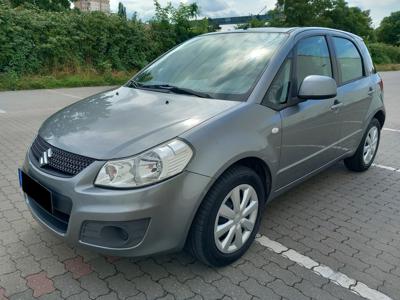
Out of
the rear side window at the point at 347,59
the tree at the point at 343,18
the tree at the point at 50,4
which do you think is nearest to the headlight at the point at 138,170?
the rear side window at the point at 347,59

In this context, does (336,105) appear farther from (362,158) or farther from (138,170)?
(138,170)

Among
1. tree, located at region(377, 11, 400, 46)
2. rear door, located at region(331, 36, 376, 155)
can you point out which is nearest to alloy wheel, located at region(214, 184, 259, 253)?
rear door, located at region(331, 36, 376, 155)

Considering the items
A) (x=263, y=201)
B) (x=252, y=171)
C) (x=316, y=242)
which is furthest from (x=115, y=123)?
(x=316, y=242)

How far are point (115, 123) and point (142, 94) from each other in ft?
2.21

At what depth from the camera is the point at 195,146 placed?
93.0 inches

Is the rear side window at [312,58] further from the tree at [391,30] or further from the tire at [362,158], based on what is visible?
the tree at [391,30]

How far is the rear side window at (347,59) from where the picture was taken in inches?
157

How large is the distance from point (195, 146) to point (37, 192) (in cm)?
112

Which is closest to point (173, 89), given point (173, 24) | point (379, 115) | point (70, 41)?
point (379, 115)

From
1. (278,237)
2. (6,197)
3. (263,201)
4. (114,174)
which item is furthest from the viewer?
(6,197)

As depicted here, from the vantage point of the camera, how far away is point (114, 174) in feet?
7.35

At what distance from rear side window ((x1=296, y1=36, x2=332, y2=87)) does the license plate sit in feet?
7.13

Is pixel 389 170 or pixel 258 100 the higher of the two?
pixel 258 100

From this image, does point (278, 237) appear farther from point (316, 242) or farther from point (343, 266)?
point (343, 266)
